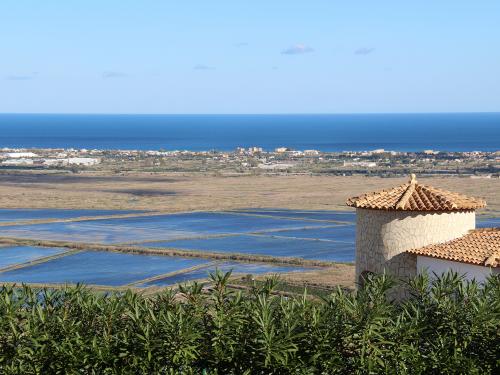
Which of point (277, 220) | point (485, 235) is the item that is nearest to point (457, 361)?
point (485, 235)

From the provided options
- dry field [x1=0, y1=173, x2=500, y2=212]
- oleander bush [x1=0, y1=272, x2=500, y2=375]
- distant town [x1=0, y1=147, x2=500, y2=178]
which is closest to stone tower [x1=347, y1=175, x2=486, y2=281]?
oleander bush [x1=0, y1=272, x2=500, y2=375]

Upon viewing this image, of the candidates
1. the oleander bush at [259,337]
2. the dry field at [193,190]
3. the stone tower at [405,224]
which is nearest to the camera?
the oleander bush at [259,337]

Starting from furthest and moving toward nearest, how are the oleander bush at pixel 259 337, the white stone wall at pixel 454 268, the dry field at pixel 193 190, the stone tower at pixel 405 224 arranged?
the dry field at pixel 193 190 → the stone tower at pixel 405 224 → the white stone wall at pixel 454 268 → the oleander bush at pixel 259 337

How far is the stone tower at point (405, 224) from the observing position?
25.3m

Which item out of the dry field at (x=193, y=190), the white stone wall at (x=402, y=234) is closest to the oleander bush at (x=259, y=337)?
the white stone wall at (x=402, y=234)

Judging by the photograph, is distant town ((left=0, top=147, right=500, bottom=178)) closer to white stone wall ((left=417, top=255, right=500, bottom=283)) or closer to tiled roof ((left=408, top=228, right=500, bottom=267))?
tiled roof ((left=408, top=228, right=500, bottom=267))

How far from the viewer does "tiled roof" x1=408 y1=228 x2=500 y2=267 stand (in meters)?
23.7

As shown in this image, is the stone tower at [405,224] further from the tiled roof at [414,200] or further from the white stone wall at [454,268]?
the white stone wall at [454,268]

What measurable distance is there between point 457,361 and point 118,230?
4873 cm

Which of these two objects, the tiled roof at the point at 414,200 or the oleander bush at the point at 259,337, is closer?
the oleander bush at the point at 259,337

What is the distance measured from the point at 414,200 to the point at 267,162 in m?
119

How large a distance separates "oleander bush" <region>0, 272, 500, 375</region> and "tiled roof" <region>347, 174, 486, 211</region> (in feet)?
16.3

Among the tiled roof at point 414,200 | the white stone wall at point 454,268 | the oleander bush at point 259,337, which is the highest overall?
the tiled roof at point 414,200

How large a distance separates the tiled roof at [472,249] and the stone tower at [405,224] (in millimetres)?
324
